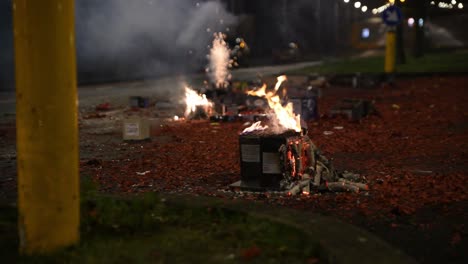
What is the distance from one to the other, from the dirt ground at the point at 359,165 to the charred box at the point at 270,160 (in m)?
0.23

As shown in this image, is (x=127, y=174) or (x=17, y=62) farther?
(x=127, y=174)

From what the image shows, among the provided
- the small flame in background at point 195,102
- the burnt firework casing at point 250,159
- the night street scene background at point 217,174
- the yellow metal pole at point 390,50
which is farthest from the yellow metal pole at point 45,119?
the yellow metal pole at point 390,50

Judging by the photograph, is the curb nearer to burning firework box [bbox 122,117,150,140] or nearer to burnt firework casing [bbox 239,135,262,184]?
burnt firework casing [bbox 239,135,262,184]

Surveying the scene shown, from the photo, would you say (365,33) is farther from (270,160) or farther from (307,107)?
(270,160)

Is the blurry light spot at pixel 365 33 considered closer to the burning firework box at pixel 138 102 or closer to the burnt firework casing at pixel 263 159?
the burning firework box at pixel 138 102

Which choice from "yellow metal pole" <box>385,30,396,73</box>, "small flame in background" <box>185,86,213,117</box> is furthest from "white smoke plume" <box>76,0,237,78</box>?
"small flame in background" <box>185,86,213,117</box>

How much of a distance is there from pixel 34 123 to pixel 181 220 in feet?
5.08

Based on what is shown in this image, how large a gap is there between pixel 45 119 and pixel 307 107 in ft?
30.1

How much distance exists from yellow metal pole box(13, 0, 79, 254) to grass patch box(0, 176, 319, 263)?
244mm

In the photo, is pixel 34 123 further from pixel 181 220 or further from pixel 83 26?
pixel 83 26

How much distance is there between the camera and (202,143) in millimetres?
10500

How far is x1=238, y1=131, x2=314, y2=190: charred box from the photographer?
6.57m

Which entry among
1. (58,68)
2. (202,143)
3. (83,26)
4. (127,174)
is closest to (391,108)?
(202,143)

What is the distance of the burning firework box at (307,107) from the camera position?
41.0 ft
